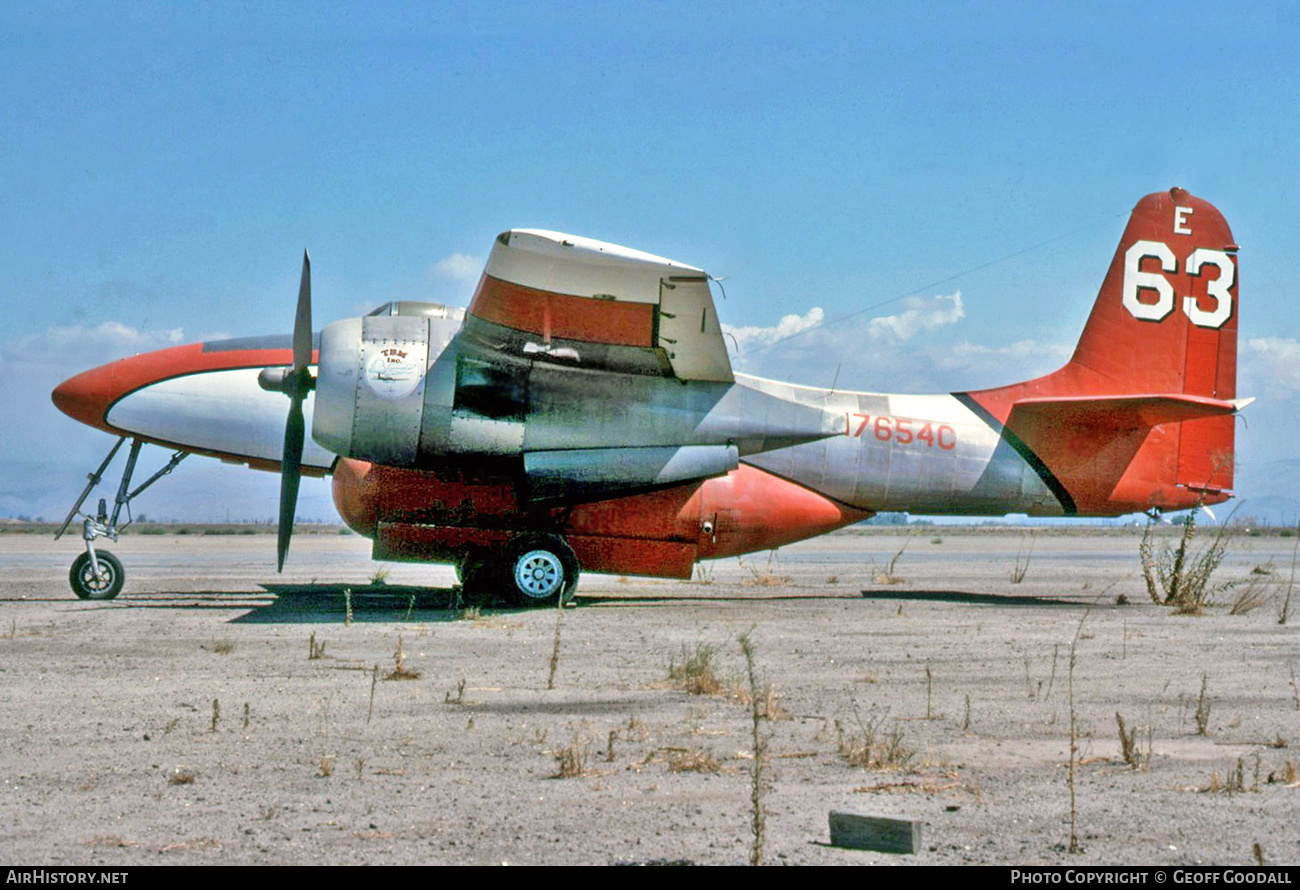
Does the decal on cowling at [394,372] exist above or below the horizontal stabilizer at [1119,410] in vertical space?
below

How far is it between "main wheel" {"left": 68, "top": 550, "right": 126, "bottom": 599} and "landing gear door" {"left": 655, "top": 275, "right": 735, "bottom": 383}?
821 centimetres

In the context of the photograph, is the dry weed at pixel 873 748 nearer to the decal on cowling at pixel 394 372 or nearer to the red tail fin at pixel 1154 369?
the decal on cowling at pixel 394 372

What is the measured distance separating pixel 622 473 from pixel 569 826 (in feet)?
34.1

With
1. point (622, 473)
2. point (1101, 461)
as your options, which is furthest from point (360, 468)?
point (1101, 461)

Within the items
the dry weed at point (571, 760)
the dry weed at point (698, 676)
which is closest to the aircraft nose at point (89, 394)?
the dry weed at point (698, 676)

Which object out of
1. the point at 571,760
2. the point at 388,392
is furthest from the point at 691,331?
the point at 571,760

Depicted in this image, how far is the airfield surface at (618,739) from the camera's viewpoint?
4902 millimetres

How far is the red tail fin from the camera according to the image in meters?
17.6

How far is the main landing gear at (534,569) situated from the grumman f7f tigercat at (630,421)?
0.03 m

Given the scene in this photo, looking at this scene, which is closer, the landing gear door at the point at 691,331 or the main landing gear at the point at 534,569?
the landing gear door at the point at 691,331

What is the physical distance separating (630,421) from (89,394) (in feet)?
24.7

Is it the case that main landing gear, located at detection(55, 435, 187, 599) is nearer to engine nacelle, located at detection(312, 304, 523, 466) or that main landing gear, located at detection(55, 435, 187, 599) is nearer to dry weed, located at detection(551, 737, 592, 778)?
engine nacelle, located at detection(312, 304, 523, 466)

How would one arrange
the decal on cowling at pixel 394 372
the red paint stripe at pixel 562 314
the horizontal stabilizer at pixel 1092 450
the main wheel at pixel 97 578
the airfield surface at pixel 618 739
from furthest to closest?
the horizontal stabilizer at pixel 1092 450 < the main wheel at pixel 97 578 < the decal on cowling at pixel 394 372 < the red paint stripe at pixel 562 314 < the airfield surface at pixel 618 739
